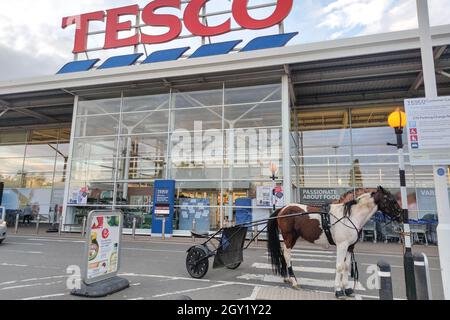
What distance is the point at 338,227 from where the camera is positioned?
5852 millimetres

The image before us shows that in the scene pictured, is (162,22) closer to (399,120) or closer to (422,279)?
(399,120)

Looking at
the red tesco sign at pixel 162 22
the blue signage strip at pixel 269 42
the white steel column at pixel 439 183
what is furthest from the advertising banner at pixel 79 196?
the white steel column at pixel 439 183

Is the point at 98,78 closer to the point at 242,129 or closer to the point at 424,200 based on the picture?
the point at 242,129

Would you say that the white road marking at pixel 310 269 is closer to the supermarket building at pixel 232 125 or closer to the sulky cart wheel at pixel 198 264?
the sulky cart wheel at pixel 198 264

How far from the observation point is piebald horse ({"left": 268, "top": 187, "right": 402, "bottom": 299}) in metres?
5.73

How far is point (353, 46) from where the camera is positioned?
1465cm

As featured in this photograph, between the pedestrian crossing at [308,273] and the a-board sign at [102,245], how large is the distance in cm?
287

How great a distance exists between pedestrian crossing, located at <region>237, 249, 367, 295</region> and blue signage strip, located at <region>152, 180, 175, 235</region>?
7.43 metres

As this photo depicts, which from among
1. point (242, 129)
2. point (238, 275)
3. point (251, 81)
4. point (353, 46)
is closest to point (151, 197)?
point (242, 129)

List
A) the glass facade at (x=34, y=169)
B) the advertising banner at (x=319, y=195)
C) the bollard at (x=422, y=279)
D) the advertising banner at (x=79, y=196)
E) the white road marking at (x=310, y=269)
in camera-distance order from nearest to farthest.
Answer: the bollard at (x=422, y=279) < the white road marking at (x=310, y=269) < the advertising banner at (x=79, y=196) < the advertising banner at (x=319, y=195) < the glass facade at (x=34, y=169)

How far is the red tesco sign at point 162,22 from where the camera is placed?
58.4 feet

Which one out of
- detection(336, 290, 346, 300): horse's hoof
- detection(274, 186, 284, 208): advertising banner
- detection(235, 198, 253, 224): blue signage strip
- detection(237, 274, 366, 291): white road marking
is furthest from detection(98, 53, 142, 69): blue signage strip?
detection(336, 290, 346, 300): horse's hoof

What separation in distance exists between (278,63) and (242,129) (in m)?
4.30
